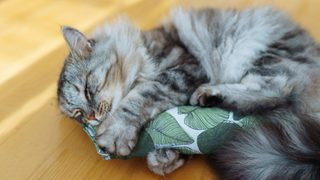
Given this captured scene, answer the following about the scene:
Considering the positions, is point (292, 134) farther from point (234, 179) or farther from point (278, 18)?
point (278, 18)

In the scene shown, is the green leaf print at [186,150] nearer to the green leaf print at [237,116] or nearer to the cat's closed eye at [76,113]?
the green leaf print at [237,116]

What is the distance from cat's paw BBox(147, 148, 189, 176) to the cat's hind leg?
1.07 ft

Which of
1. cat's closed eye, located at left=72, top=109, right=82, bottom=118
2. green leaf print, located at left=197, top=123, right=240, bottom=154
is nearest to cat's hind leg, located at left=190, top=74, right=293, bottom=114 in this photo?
green leaf print, located at left=197, top=123, right=240, bottom=154

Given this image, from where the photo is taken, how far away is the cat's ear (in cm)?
137

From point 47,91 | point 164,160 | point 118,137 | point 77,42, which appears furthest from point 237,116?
point 47,91

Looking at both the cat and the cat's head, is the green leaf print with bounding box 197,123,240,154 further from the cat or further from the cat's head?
the cat's head

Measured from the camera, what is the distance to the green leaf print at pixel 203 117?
3.75 ft

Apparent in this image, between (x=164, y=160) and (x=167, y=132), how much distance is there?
0.13 m

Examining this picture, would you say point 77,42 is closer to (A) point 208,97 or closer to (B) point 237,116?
(A) point 208,97

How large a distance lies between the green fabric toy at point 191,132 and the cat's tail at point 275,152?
86 millimetres

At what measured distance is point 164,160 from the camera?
1.11m

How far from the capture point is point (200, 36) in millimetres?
1602

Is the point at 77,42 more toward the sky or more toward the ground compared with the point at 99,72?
more toward the sky

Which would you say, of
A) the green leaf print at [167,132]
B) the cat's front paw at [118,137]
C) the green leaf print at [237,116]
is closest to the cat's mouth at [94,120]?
the cat's front paw at [118,137]
